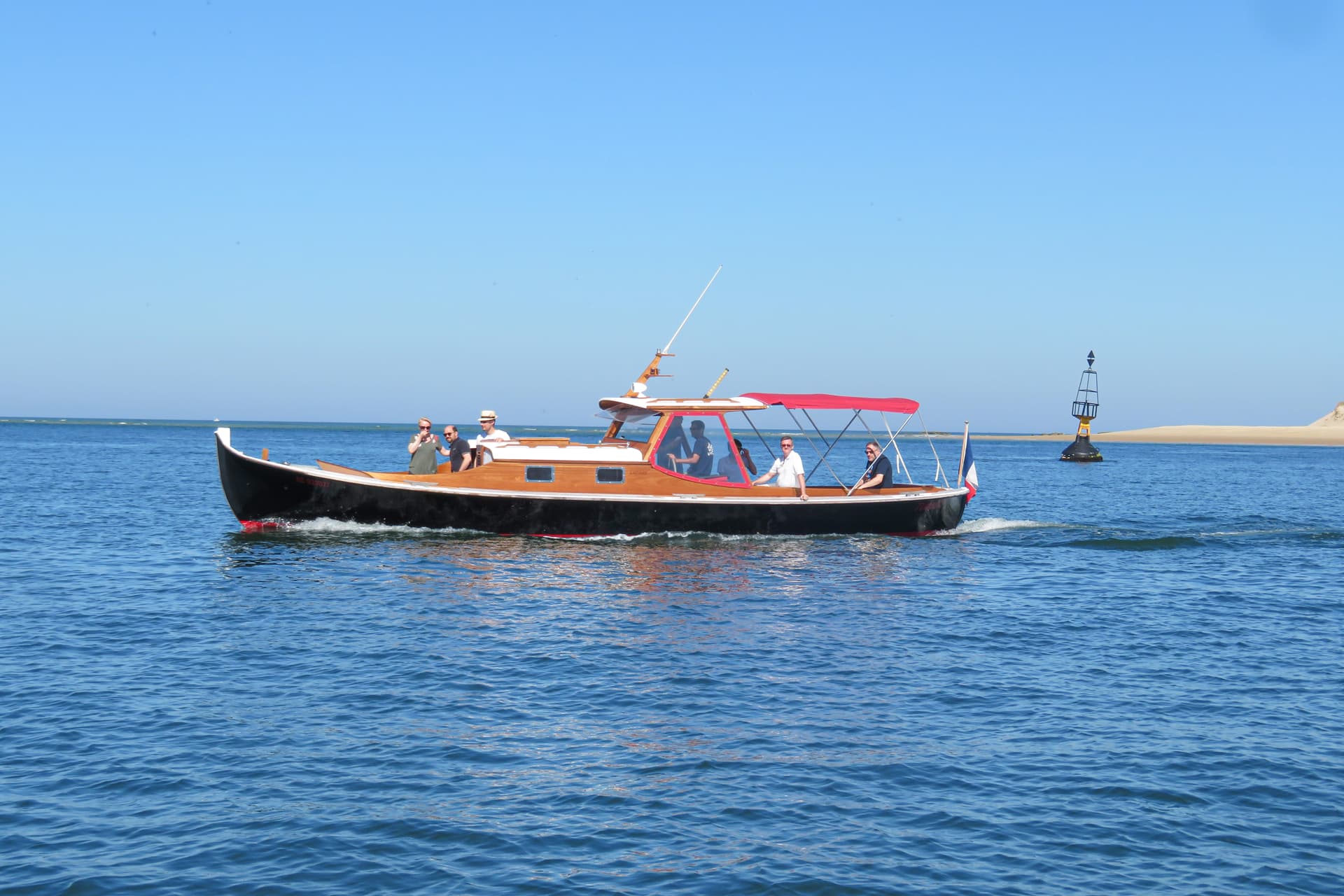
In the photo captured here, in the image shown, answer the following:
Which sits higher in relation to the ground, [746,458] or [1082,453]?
[746,458]

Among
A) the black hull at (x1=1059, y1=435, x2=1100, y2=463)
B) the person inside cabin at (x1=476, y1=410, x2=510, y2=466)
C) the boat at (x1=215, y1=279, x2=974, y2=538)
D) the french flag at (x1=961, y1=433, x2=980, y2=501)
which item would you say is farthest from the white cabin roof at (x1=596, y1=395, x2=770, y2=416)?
the black hull at (x1=1059, y1=435, x2=1100, y2=463)

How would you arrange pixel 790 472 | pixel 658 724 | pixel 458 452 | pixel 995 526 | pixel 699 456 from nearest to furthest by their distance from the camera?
pixel 658 724
pixel 458 452
pixel 699 456
pixel 790 472
pixel 995 526

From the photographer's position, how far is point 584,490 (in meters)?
23.3

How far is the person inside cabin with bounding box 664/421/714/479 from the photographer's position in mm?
24078

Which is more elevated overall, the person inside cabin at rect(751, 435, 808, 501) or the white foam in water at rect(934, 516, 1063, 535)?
the person inside cabin at rect(751, 435, 808, 501)

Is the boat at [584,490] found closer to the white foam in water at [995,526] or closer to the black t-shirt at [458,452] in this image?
the black t-shirt at [458,452]

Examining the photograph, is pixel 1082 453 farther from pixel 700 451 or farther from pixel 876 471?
pixel 700 451

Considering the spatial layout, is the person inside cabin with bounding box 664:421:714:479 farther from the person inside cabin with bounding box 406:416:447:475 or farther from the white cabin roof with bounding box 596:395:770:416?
the person inside cabin with bounding box 406:416:447:475

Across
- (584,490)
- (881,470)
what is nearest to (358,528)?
(584,490)

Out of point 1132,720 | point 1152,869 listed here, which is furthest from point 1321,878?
point 1132,720

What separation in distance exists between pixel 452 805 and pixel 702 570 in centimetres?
1183

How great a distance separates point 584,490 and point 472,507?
2322 millimetres

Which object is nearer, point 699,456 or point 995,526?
point 699,456

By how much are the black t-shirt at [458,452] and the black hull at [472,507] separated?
3.50 ft
